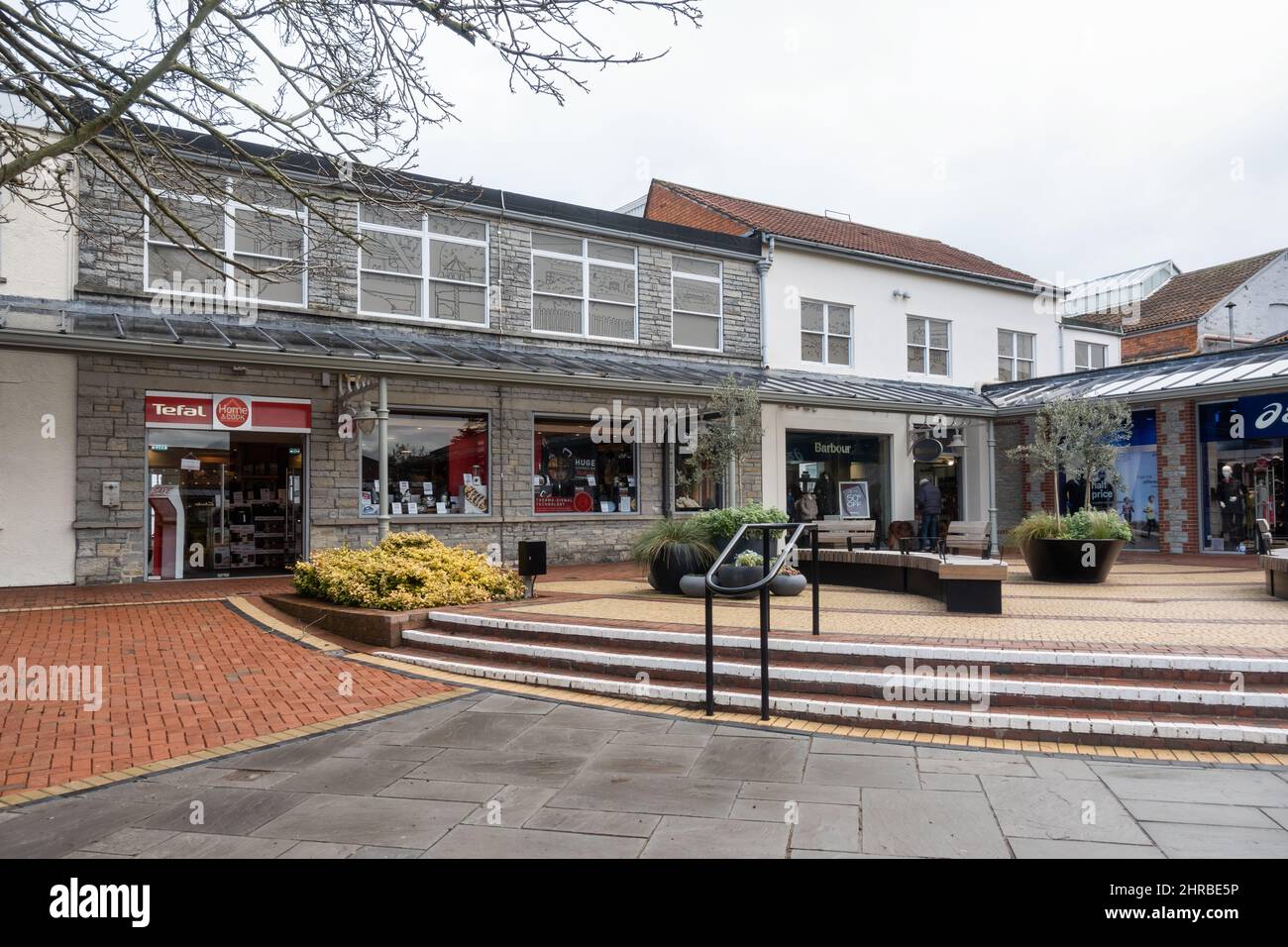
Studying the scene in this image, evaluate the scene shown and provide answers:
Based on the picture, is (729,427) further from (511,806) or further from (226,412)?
(511,806)

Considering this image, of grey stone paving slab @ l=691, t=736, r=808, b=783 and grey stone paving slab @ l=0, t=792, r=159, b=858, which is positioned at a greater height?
grey stone paving slab @ l=691, t=736, r=808, b=783

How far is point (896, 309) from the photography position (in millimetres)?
→ 20484

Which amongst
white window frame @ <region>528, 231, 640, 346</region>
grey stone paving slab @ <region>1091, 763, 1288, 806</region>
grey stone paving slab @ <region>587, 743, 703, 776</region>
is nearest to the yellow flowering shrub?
grey stone paving slab @ <region>587, 743, 703, 776</region>

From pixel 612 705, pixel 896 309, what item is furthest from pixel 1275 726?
pixel 896 309

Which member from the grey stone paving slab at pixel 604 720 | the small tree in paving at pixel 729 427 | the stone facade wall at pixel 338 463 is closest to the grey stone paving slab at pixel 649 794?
the grey stone paving slab at pixel 604 720

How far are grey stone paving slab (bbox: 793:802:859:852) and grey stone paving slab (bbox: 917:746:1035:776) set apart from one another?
0.86 metres

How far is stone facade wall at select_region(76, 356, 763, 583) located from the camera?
1139 cm

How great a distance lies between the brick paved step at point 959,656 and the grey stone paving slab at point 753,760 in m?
1.41

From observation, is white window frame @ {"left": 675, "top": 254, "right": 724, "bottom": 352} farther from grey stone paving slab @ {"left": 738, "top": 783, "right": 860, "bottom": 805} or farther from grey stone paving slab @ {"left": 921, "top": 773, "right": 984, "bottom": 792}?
grey stone paving slab @ {"left": 738, "top": 783, "right": 860, "bottom": 805}

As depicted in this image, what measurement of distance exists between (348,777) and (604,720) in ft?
5.56

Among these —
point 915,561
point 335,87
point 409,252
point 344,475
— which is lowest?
point 915,561

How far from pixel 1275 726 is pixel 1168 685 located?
→ 61cm

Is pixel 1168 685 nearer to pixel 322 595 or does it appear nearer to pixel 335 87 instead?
pixel 335 87
